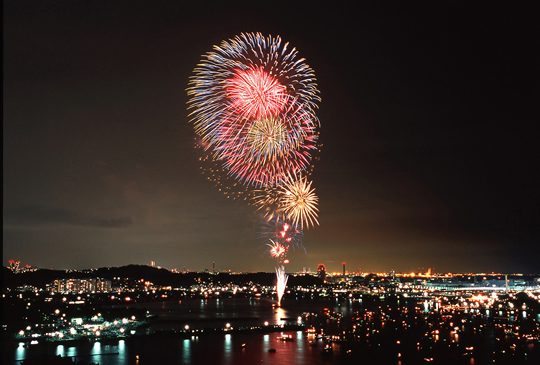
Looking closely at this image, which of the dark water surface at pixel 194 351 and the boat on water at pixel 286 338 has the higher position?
the dark water surface at pixel 194 351

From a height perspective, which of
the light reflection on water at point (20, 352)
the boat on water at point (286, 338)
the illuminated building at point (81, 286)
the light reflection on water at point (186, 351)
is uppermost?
the light reflection on water at point (20, 352)

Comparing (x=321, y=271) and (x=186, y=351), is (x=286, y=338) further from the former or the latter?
(x=321, y=271)

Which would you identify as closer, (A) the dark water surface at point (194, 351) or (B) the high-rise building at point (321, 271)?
(A) the dark water surface at point (194, 351)

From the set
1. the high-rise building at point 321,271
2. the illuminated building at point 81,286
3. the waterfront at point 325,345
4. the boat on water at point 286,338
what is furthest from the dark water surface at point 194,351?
the high-rise building at point 321,271

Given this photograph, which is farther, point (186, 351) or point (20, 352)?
point (186, 351)

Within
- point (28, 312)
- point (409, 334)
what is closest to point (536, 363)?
point (409, 334)

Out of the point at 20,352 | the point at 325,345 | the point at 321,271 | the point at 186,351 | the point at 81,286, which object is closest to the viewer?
the point at 20,352

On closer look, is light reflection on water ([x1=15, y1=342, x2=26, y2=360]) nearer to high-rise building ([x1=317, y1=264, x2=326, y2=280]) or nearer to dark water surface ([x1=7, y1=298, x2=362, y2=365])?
dark water surface ([x1=7, y1=298, x2=362, y2=365])

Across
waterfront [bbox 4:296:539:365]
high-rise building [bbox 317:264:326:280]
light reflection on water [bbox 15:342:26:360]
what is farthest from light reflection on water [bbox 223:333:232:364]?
high-rise building [bbox 317:264:326:280]

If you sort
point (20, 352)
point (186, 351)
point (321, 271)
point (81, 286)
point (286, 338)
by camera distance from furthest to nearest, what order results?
1. point (321, 271)
2. point (81, 286)
3. point (286, 338)
4. point (186, 351)
5. point (20, 352)

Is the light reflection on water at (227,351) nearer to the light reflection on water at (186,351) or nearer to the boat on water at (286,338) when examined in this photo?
the light reflection on water at (186,351)

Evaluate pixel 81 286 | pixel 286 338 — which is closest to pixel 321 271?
pixel 81 286

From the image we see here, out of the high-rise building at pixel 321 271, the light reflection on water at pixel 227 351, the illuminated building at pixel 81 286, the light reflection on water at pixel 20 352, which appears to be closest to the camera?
the light reflection on water at pixel 20 352
